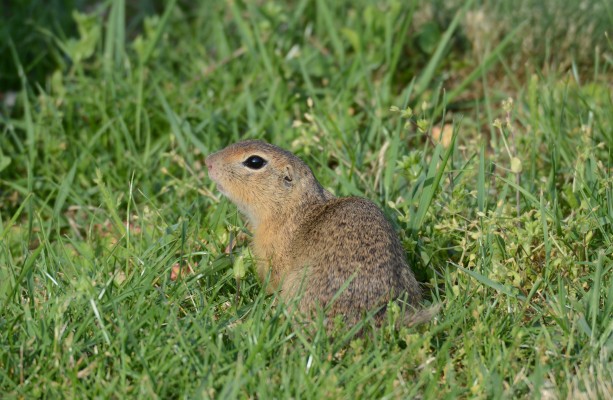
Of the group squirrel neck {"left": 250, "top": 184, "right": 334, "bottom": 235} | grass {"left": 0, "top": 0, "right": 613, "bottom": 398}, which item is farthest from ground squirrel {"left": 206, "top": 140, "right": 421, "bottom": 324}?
grass {"left": 0, "top": 0, "right": 613, "bottom": 398}

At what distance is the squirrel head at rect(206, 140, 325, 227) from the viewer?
4.28 m

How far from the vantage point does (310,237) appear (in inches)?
156

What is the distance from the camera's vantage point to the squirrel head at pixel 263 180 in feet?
14.0

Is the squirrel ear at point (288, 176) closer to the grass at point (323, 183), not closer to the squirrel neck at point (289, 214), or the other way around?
the squirrel neck at point (289, 214)

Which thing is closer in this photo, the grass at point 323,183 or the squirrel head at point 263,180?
the grass at point 323,183

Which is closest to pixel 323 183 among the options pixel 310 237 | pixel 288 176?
pixel 288 176

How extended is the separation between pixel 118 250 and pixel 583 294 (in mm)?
2102

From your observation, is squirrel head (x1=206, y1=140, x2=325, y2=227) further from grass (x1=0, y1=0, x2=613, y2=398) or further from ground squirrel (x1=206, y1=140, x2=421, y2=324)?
grass (x1=0, y1=0, x2=613, y2=398)

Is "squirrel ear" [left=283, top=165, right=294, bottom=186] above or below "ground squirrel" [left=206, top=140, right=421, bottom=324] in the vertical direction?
above

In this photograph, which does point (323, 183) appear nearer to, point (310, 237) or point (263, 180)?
point (263, 180)

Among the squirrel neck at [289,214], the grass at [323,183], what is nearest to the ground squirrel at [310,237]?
the squirrel neck at [289,214]

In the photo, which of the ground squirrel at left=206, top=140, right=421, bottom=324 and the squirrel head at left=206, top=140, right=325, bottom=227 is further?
the squirrel head at left=206, top=140, right=325, bottom=227

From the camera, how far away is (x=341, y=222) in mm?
3869

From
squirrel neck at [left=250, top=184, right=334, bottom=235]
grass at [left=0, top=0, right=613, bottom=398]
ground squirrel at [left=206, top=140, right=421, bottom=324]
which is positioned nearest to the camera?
grass at [left=0, top=0, right=613, bottom=398]
